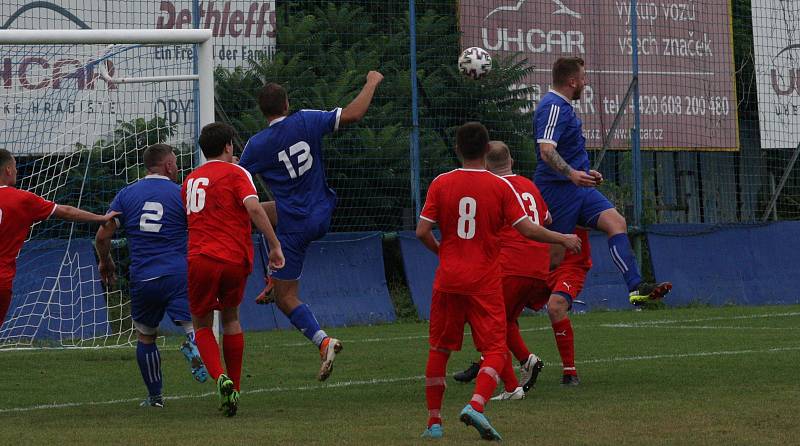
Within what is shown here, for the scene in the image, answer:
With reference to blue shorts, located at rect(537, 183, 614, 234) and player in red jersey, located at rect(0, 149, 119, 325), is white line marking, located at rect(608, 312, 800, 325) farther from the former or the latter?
player in red jersey, located at rect(0, 149, 119, 325)

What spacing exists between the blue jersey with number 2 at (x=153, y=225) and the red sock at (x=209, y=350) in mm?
725

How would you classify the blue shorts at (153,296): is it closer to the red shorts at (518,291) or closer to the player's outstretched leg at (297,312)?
the player's outstretched leg at (297,312)

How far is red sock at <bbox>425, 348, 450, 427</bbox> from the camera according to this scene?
7.48 meters

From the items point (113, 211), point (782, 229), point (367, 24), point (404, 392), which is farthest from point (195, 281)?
point (782, 229)

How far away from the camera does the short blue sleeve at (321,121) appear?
9625 millimetres

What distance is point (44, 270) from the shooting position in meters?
14.8

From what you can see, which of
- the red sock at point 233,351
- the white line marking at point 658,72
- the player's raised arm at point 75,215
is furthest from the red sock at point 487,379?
the white line marking at point 658,72

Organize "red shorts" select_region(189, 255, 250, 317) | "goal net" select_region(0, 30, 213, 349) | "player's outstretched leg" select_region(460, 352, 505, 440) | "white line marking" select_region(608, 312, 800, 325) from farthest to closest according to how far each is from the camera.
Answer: "white line marking" select_region(608, 312, 800, 325), "goal net" select_region(0, 30, 213, 349), "red shorts" select_region(189, 255, 250, 317), "player's outstretched leg" select_region(460, 352, 505, 440)

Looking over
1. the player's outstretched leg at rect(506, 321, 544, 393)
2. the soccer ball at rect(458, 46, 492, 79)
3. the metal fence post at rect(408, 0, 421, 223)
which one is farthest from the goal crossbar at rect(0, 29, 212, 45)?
the metal fence post at rect(408, 0, 421, 223)

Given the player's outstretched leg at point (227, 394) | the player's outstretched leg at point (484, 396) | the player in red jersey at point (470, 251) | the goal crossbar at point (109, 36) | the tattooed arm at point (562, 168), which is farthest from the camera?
the goal crossbar at point (109, 36)

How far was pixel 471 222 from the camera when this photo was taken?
25.0ft

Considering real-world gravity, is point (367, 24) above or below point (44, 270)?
above

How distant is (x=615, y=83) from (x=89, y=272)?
30.3ft

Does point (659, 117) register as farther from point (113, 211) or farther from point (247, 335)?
point (113, 211)
